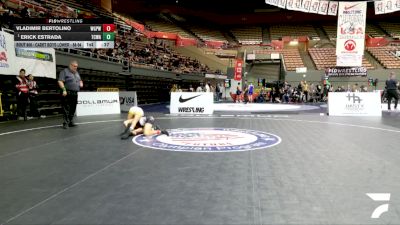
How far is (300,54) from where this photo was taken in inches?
1407

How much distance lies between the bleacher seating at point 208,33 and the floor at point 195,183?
36.1 meters

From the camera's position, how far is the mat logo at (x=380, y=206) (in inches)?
99.5

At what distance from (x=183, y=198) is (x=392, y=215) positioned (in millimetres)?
1702

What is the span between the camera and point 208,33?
137 feet

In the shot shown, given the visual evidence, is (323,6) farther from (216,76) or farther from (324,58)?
(324,58)

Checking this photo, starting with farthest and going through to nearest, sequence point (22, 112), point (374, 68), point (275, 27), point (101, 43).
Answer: point (275, 27)
point (374, 68)
point (22, 112)
point (101, 43)

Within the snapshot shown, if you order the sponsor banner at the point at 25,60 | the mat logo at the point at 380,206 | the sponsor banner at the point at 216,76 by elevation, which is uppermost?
the sponsor banner at the point at 216,76

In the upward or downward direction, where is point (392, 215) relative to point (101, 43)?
downward

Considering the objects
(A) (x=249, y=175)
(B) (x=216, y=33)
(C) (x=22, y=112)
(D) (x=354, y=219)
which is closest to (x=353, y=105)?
(A) (x=249, y=175)

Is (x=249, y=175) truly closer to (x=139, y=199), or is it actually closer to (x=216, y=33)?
(x=139, y=199)

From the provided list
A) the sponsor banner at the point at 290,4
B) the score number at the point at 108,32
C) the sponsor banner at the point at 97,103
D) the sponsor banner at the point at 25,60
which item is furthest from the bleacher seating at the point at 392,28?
the sponsor banner at the point at 25,60

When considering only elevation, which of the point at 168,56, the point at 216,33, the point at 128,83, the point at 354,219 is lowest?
the point at 354,219

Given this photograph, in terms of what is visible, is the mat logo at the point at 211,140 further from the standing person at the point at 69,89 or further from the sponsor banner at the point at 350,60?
the sponsor banner at the point at 350,60

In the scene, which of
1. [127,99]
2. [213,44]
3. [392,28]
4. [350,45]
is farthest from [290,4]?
[392,28]
